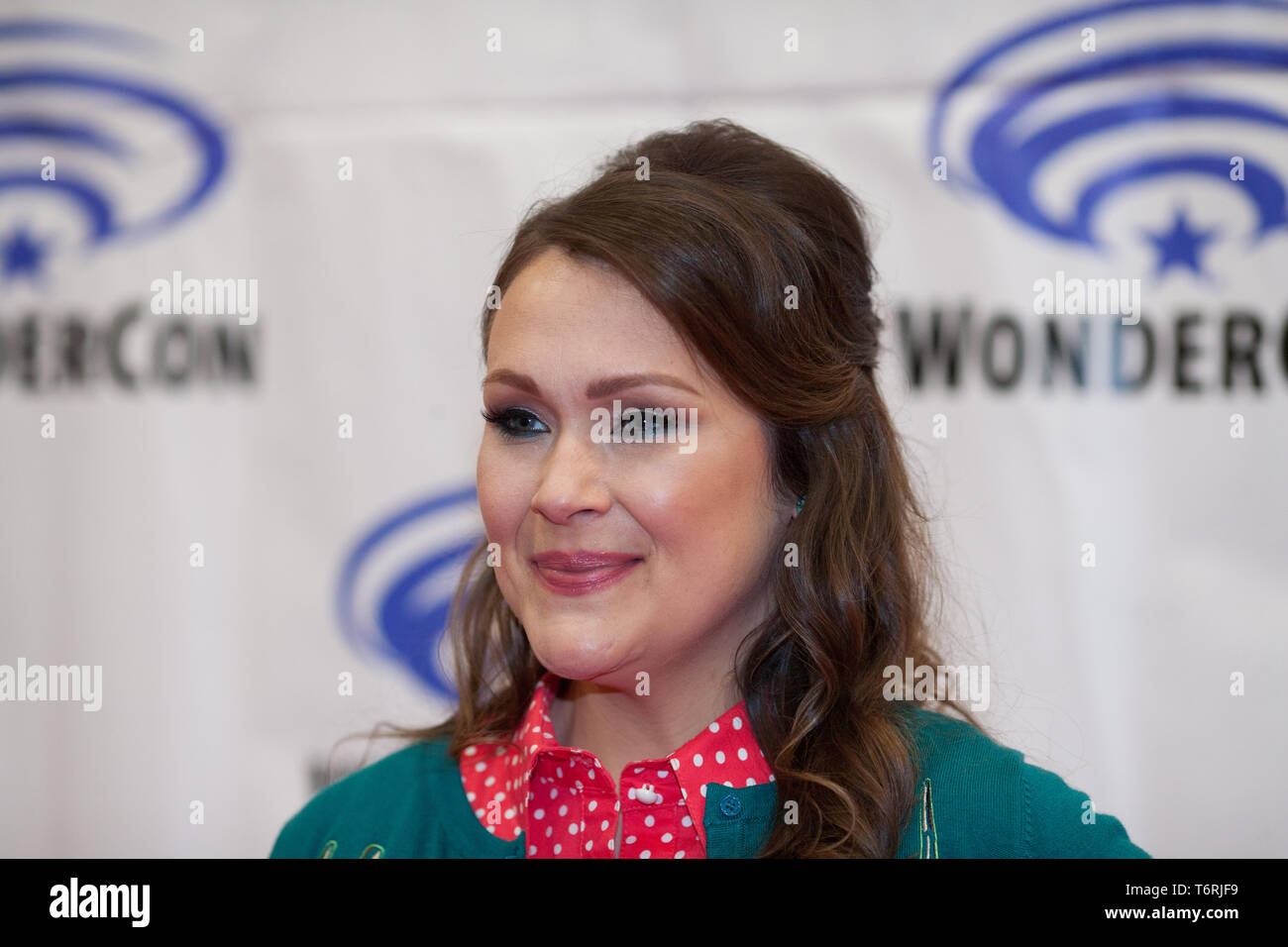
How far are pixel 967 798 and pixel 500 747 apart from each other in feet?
2.20

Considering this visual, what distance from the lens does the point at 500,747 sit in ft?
5.64

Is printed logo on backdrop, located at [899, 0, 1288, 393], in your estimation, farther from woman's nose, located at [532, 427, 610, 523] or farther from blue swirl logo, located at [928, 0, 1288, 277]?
woman's nose, located at [532, 427, 610, 523]

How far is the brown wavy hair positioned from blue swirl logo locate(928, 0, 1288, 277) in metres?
0.80

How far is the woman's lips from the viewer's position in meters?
1.46

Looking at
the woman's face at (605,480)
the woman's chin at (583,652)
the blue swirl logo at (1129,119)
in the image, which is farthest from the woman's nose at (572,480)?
the blue swirl logo at (1129,119)

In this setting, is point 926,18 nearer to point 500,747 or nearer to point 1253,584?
point 1253,584

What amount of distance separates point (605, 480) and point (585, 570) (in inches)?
4.6

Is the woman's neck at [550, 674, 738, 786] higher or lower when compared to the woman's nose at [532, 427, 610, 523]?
lower

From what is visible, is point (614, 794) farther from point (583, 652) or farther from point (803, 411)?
point (803, 411)

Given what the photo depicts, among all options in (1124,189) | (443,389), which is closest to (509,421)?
(443,389)

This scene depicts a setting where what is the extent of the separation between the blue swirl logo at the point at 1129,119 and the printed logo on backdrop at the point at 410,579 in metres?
1.27

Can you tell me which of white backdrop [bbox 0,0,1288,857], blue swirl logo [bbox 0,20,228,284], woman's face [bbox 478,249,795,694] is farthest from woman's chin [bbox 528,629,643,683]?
blue swirl logo [bbox 0,20,228,284]
